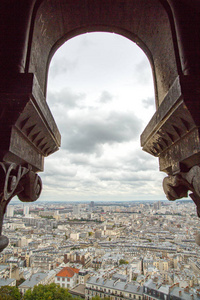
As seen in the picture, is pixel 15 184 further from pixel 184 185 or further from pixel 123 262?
pixel 123 262

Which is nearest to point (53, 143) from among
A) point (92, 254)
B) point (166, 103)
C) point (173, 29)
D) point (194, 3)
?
point (166, 103)

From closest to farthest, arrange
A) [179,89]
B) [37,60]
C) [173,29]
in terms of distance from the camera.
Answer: [179,89], [173,29], [37,60]

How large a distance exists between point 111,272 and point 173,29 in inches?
1242

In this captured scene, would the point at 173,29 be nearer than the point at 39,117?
No

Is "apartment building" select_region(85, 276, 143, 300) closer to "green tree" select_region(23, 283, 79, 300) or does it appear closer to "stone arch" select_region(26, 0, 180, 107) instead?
"green tree" select_region(23, 283, 79, 300)

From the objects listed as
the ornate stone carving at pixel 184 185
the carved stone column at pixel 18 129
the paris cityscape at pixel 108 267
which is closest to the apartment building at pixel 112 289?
the paris cityscape at pixel 108 267

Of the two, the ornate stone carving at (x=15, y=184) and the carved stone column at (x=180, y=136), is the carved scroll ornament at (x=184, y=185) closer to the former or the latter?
the carved stone column at (x=180, y=136)

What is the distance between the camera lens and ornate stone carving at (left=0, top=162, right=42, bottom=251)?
198 cm

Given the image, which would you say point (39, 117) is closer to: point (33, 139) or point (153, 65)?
point (33, 139)

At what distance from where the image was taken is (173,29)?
2432 millimetres

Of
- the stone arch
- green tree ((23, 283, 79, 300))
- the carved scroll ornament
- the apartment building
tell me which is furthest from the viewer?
the apartment building

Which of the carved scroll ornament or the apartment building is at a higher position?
the carved scroll ornament

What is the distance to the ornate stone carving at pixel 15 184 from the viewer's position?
1984 mm

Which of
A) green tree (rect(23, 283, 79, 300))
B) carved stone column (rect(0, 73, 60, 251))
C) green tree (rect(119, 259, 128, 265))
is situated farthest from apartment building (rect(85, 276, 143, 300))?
carved stone column (rect(0, 73, 60, 251))
